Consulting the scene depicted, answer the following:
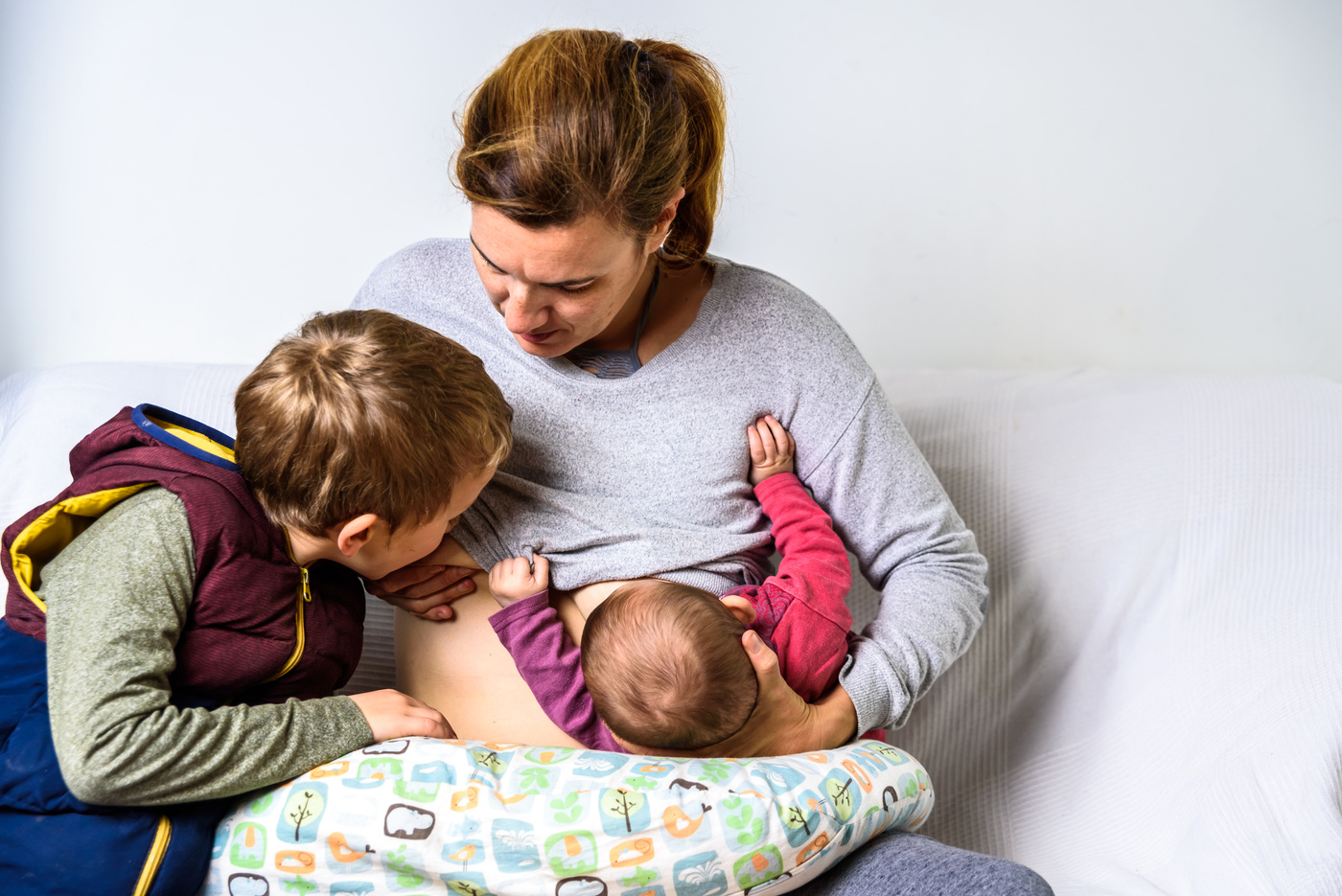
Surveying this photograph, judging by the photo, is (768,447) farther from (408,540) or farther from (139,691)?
(139,691)

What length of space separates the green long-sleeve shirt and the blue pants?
4cm

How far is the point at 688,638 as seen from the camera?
1.19 metres

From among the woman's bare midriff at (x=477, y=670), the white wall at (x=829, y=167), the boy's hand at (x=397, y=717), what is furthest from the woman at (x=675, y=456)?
the white wall at (x=829, y=167)

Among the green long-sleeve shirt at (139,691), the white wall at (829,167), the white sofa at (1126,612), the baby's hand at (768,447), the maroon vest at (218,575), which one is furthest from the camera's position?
the white wall at (829,167)

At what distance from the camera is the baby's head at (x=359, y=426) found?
1121mm

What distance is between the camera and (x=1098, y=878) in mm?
1377

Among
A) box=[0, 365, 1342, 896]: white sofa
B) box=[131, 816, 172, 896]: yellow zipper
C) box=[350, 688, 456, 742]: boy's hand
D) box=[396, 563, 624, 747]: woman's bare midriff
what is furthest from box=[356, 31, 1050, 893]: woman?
box=[131, 816, 172, 896]: yellow zipper

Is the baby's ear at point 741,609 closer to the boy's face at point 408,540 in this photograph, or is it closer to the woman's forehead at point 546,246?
the boy's face at point 408,540

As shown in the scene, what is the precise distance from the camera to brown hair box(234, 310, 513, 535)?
1.12m

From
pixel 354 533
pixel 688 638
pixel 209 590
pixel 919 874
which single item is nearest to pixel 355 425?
pixel 354 533

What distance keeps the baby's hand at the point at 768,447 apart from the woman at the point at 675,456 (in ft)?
0.07

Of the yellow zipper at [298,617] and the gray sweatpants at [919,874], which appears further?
the yellow zipper at [298,617]

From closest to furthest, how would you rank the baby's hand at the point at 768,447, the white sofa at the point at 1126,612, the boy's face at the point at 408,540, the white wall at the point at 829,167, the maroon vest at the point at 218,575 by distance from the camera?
the maroon vest at the point at 218,575 < the boy's face at the point at 408,540 < the white sofa at the point at 1126,612 < the baby's hand at the point at 768,447 < the white wall at the point at 829,167

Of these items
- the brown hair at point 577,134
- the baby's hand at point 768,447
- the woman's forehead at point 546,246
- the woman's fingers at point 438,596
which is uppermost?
the brown hair at point 577,134
